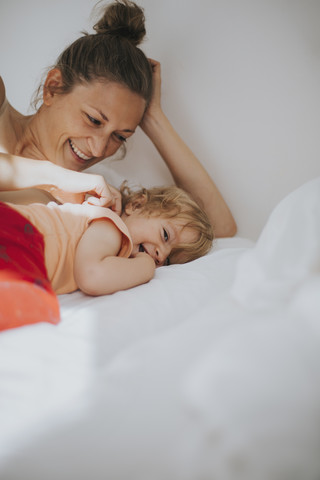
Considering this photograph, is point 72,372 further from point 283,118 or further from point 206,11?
point 206,11

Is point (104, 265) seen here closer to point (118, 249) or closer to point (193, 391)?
point (118, 249)

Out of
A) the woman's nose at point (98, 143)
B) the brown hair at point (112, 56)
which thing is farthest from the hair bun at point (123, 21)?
the woman's nose at point (98, 143)

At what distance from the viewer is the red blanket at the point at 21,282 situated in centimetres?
53

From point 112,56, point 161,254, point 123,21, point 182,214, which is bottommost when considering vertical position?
point 161,254

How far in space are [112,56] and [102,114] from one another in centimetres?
18

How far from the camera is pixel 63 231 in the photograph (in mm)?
822

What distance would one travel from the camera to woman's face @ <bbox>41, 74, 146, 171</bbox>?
3.44ft

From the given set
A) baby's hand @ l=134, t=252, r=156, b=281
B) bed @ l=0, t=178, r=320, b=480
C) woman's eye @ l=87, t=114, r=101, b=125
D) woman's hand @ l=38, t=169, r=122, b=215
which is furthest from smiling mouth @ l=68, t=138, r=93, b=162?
bed @ l=0, t=178, r=320, b=480

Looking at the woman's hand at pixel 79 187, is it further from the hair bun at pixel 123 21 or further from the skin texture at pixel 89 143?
the hair bun at pixel 123 21

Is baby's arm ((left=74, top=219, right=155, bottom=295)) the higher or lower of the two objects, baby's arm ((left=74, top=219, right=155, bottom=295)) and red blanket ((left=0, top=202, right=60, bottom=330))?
the lower

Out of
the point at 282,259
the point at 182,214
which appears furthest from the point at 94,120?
the point at 282,259

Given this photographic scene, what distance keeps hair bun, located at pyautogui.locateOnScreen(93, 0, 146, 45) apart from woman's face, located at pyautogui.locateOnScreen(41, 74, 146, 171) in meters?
0.23

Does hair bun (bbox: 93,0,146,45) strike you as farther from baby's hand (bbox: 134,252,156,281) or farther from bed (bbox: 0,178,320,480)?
bed (bbox: 0,178,320,480)

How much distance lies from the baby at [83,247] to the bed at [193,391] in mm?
92
